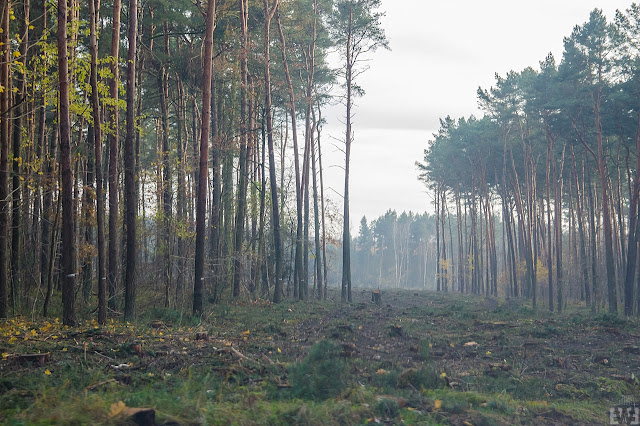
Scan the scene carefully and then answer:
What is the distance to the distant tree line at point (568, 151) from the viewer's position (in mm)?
23641

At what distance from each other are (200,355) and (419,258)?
10567 cm

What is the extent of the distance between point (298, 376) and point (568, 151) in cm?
3181

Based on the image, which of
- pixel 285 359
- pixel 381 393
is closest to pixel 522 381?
pixel 381 393

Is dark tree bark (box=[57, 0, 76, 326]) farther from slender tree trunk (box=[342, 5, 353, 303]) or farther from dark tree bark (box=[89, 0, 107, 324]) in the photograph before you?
slender tree trunk (box=[342, 5, 353, 303])

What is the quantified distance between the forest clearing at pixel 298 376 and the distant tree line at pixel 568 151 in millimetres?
14444

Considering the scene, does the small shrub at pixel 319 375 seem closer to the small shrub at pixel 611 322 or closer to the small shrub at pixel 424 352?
the small shrub at pixel 424 352

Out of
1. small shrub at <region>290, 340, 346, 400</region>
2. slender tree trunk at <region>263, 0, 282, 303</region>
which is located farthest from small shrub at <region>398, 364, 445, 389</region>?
slender tree trunk at <region>263, 0, 282, 303</region>

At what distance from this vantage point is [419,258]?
111 m

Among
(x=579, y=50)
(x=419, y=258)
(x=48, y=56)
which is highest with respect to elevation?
(x=579, y=50)

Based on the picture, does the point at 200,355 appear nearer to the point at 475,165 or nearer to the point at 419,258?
the point at 475,165

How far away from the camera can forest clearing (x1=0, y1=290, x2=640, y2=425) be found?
5.70 m

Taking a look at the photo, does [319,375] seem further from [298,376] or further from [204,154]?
[204,154]

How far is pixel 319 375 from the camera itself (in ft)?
22.9

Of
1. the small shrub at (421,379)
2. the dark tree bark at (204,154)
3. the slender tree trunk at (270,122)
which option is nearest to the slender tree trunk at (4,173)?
the dark tree bark at (204,154)
